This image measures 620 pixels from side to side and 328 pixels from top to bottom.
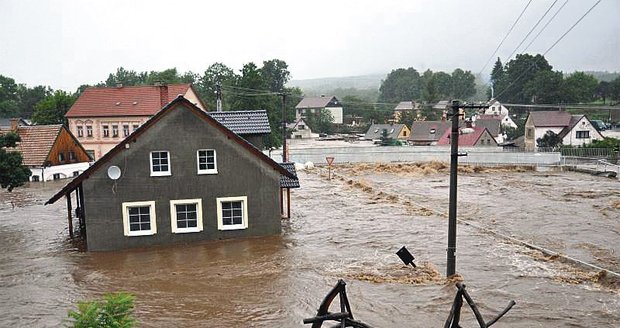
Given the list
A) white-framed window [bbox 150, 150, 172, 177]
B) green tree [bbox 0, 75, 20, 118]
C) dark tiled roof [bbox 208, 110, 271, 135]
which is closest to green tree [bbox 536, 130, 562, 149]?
dark tiled roof [bbox 208, 110, 271, 135]

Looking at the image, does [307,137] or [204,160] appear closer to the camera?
[204,160]

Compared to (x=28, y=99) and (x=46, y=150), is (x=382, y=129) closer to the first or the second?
(x=46, y=150)

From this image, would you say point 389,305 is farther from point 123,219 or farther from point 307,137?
point 307,137

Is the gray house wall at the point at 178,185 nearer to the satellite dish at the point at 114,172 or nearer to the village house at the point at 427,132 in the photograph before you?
the satellite dish at the point at 114,172

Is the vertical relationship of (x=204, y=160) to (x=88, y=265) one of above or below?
above

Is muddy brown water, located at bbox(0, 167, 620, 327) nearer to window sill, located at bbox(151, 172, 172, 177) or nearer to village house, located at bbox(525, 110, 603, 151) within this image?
window sill, located at bbox(151, 172, 172, 177)

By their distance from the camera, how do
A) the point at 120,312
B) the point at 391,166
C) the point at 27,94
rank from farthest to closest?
the point at 27,94, the point at 391,166, the point at 120,312

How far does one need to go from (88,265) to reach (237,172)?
6488 mm

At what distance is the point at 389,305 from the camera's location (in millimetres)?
13594

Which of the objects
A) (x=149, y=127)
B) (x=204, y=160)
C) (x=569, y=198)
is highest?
(x=149, y=127)

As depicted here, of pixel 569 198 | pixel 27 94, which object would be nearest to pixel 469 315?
pixel 569 198

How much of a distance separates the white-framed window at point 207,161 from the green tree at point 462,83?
5849 inches

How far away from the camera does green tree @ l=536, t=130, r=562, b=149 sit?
2562 inches

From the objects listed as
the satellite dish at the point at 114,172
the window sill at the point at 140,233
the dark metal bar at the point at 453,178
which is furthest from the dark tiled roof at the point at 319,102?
the dark metal bar at the point at 453,178
